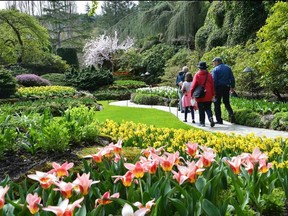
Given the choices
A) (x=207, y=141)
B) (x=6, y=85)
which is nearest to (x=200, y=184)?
(x=207, y=141)

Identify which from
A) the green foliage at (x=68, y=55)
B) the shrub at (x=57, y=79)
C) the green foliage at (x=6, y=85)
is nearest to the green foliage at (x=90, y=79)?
the shrub at (x=57, y=79)

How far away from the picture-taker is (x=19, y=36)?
32.4 m

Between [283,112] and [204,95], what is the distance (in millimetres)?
1913

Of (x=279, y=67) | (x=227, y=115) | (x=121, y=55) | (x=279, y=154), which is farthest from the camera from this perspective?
(x=121, y=55)

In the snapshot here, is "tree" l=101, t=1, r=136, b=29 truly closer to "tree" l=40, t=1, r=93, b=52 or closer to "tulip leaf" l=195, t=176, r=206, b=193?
"tree" l=40, t=1, r=93, b=52

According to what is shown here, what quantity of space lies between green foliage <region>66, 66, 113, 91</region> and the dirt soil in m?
23.1

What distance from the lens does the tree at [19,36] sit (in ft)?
103

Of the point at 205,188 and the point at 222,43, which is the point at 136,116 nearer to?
the point at 205,188

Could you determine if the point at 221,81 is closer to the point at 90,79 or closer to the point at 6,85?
the point at 6,85

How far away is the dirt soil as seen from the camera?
338 centimetres

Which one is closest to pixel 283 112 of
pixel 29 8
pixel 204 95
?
pixel 204 95

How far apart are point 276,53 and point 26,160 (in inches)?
388

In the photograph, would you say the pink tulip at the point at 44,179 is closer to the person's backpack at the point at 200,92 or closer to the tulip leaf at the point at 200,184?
the tulip leaf at the point at 200,184

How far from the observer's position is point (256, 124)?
980 centimetres
